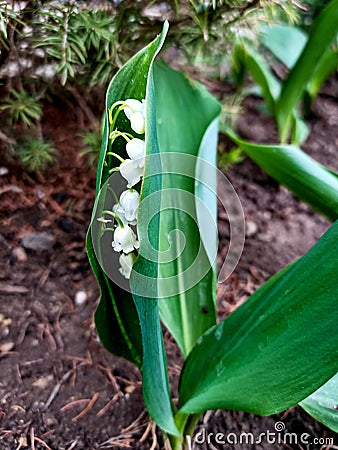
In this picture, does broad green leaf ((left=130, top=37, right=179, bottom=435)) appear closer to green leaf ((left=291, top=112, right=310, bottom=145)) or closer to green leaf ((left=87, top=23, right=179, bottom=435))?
green leaf ((left=87, top=23, right=179, bottom=435))

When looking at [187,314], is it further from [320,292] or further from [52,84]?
[52,84]

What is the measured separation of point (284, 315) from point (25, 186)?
736 millimetres

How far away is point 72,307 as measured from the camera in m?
0.96

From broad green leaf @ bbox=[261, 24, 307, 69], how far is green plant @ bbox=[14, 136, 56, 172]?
2.49 ft

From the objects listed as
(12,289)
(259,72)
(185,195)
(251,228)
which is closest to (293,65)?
(259,72)

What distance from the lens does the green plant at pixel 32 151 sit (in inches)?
42.1

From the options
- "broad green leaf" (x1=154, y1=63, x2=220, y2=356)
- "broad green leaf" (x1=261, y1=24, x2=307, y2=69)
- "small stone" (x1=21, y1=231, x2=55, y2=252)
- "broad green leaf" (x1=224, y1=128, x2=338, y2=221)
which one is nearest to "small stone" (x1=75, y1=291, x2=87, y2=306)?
"small stone" (x1=21, y1=231, x2=55, y2=252)

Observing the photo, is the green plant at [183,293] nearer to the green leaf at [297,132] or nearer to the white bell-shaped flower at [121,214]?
the white bell-shaped flower at [121,214]

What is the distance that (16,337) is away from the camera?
0.89m

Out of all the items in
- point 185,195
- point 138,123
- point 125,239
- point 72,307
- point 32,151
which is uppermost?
point 138,123

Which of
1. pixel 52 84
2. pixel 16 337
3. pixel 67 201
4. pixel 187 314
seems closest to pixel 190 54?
pixel 52 84

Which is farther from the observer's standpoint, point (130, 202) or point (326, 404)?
point (326, 404)

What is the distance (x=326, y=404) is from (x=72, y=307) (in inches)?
19.5

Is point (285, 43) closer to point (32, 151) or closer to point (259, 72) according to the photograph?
point (259, 72)
